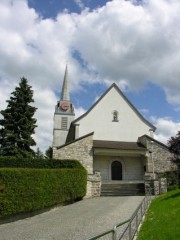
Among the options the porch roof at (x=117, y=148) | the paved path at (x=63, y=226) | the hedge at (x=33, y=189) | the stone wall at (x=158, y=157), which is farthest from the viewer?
the stone wall at (x=158, y=157)

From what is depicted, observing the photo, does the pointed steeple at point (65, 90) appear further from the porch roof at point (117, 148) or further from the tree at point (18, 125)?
the tree at point (18, 125)

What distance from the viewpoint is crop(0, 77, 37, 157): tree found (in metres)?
25.3

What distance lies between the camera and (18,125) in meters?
26.3

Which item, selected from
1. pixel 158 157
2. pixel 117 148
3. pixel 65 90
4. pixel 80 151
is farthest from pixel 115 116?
pixel 65 90

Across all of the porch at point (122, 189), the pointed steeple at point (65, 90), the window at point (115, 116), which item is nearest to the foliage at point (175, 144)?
the porch at point (122, 189)

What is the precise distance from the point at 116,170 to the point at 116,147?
3005 millimetres

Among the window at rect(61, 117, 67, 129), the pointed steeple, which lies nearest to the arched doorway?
the window at rect(61, 117, 67, 129)

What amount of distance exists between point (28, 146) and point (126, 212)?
47.2 feet

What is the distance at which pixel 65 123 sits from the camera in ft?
183

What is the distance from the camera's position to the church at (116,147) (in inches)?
1055

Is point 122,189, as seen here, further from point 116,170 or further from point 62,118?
point 62,118

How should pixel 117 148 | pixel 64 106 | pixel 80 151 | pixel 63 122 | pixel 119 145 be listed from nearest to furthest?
1. pixel 80 151
2. pixel 117 148
3. pixel 119 145
4. pixel 63 122
5. pixel 64 106

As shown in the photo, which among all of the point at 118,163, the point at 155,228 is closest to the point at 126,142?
the point at 118,163

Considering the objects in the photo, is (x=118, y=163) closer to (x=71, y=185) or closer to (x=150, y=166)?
(x=150, y=166)
